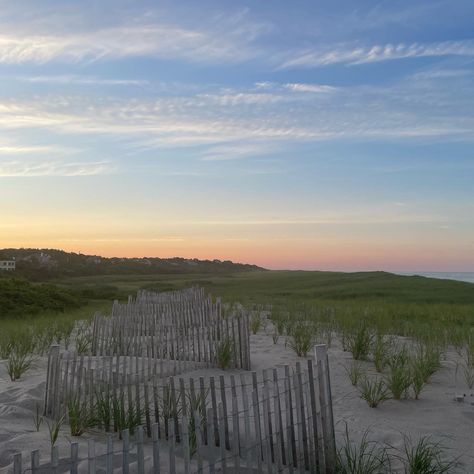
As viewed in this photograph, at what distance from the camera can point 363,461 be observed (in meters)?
4.70

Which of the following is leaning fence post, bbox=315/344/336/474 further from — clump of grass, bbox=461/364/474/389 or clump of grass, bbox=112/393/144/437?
clump of grass, bbox=461/364/474/389

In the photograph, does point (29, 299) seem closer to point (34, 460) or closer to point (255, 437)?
point (255, 437)

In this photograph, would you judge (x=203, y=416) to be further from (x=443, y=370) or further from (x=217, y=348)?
(x=443, y=370)

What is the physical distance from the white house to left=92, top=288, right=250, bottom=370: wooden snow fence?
94.7 feet

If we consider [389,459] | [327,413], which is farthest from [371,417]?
[327,413]

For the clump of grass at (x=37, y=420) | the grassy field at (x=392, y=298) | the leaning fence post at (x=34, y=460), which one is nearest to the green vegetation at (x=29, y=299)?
the grassy field at (x=392, y=298)

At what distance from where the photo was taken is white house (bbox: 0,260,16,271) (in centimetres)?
3782

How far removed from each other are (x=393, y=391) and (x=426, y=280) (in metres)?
30.0

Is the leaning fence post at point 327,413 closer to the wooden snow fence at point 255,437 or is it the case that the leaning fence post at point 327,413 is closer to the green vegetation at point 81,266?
the wooden snow fence at point 255,437

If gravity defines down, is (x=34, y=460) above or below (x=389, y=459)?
above

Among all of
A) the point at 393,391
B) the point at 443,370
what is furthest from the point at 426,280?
the point at 393,391

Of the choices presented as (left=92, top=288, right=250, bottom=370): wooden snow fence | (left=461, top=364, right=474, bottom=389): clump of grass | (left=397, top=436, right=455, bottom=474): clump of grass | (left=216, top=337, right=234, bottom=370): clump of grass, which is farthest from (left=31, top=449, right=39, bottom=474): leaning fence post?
(left=461, top=364, right=474, bottom=389): clump of grass

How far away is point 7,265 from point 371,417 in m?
37.6

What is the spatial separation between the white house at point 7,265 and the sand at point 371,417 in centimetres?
3158
